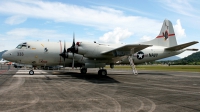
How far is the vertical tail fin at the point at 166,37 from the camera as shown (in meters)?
31.9

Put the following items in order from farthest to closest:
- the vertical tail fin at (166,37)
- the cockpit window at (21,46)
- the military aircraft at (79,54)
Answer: the vertical tail fin at (166,37), the cockpit window at (21,46), the military aircraft at (79,54)

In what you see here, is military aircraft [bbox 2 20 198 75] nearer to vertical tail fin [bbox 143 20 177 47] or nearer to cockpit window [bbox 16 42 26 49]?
cockpit window [bbox 16 42 26 49]

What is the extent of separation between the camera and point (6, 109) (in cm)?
771

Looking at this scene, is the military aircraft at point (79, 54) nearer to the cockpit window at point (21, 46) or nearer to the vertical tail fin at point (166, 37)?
the cockpit window at point (21, 46)

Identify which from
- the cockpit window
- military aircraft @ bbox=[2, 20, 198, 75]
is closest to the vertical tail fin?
military aircraft @ bbox=[2, 20, 198, 75]

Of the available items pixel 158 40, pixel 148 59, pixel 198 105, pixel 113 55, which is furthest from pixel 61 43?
pixel 198 105

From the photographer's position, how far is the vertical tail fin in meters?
31.9

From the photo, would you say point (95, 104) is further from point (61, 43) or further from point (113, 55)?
point (61, 43)

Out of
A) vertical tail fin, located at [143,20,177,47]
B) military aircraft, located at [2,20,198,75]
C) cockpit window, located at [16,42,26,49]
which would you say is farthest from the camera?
vertical tail fin, located at [143,20,177,47]

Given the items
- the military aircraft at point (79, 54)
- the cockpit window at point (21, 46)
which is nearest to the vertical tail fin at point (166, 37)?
the military aircraft at point (79, 54)

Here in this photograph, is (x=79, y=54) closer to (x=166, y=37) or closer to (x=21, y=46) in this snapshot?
(x=21, y=46)

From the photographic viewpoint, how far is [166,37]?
31.9 metres

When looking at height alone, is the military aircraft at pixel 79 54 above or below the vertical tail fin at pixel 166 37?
below

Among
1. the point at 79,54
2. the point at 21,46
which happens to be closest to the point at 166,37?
the point at 79,54
